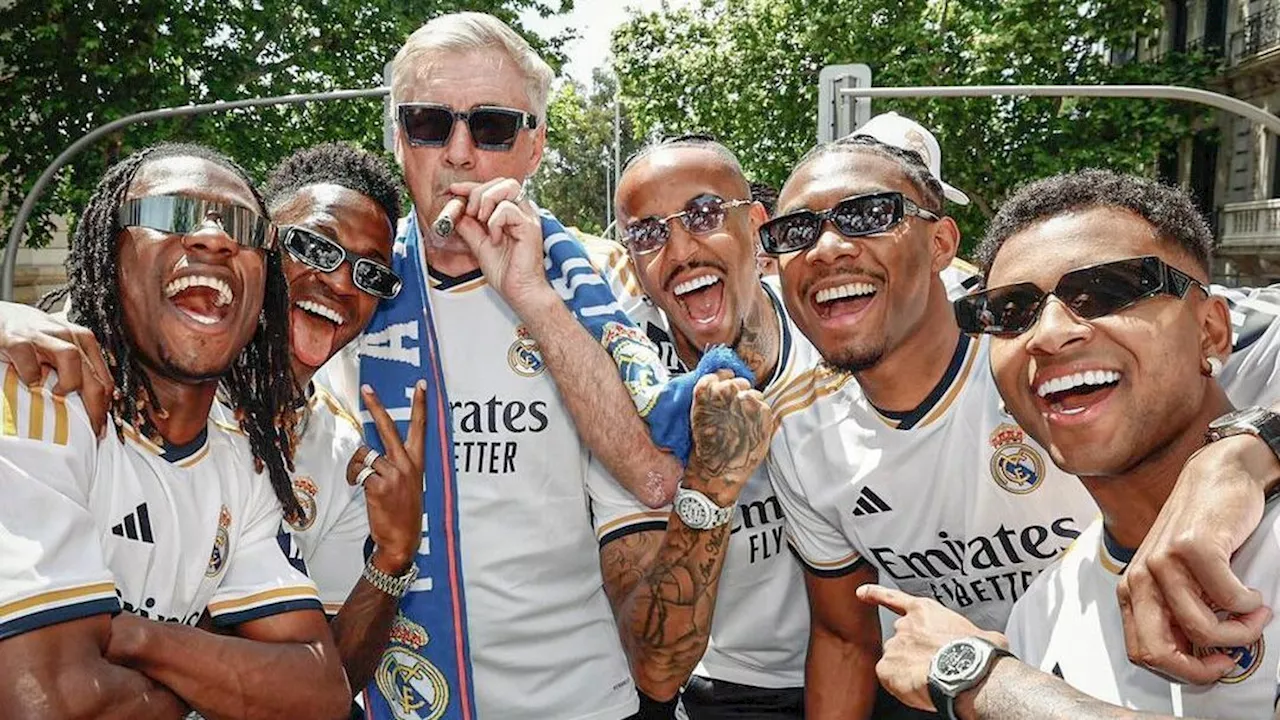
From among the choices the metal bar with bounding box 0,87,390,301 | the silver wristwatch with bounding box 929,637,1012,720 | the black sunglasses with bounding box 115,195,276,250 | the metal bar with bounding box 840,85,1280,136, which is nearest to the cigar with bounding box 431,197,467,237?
the black sunglasses with bounding box 115,195,276,250

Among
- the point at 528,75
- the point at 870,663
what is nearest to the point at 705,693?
the point at 870,663

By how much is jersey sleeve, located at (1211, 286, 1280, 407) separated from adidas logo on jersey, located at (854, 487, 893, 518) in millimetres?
966

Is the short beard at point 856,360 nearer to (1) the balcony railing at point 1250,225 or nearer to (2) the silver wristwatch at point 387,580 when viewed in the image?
(2) the silver wristwatch at point 387,580

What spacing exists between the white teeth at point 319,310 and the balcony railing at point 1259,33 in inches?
992

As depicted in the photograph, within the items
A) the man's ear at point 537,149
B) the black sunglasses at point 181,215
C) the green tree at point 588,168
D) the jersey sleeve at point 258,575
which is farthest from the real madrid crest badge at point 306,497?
the green tree at point 588,168

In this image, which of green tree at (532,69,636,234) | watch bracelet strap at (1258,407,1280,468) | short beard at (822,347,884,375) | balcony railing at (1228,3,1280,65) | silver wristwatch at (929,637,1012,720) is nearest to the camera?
watch bracelet strap at (1258,407,1280,468)

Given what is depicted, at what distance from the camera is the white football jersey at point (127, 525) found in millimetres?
2150

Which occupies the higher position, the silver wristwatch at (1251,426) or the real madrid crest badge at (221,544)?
the silver wristwatch at (1251,426)

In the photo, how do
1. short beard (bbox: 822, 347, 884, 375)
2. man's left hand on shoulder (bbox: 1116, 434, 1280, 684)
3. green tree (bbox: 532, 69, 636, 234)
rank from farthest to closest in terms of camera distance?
green tree (bbox: 532, 69, 636, 234) < short beard (bbox: 822, 347, 884, 375) < man's left hand on shoulder (bbox: 1116, 434, 1280, 684)

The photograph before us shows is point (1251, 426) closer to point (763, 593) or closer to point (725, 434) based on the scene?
point (725, 434)

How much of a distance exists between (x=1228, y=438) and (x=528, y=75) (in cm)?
211

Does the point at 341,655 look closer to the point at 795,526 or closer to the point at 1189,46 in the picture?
the point at 795,526

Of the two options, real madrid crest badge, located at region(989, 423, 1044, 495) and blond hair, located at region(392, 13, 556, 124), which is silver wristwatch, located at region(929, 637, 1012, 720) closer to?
real madrid crest badge, located at region(989, 423, 1044, 495)

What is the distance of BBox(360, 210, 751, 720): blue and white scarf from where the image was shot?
3.03 m
